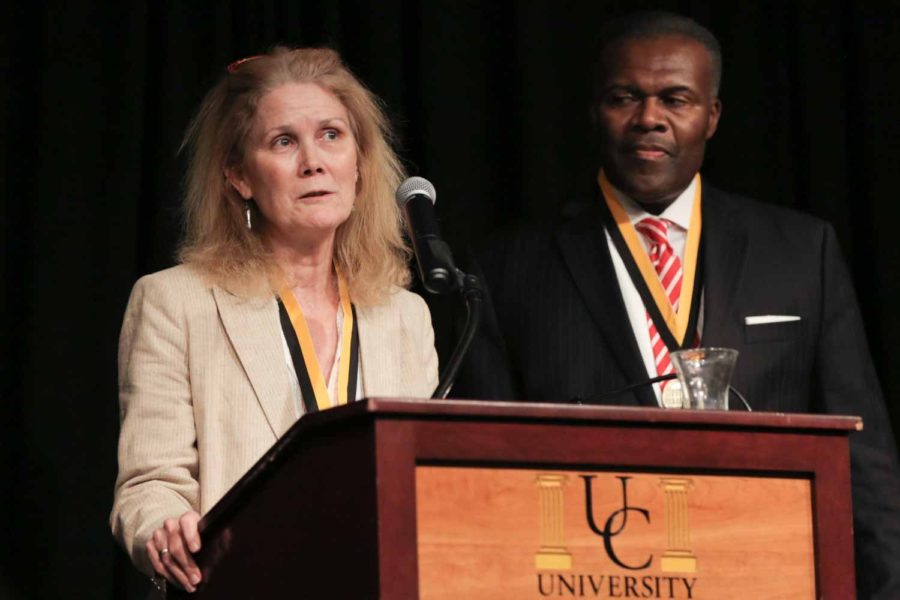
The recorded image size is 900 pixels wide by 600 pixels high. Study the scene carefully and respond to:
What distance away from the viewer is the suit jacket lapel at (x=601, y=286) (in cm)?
281

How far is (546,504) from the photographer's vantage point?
173 cm

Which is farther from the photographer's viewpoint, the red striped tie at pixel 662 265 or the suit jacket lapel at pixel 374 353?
the red striped tie at pixel 662 265

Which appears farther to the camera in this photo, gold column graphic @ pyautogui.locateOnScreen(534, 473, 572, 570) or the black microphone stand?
the black microphone stand

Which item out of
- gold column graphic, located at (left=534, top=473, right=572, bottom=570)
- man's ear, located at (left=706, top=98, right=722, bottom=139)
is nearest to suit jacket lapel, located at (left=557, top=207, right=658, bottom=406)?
man's ear, located at (left=706, top=98, right=722, bottom=139)

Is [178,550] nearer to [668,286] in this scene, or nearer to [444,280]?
[444,280]

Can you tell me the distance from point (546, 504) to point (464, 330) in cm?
34

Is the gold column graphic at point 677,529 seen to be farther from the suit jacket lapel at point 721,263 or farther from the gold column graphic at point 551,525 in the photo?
the suit jacket lapel at point 721,263

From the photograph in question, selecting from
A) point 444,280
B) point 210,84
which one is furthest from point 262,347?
point 210,84

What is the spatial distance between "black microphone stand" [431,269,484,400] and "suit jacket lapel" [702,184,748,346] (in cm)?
89

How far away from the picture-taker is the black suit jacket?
9.21 ft

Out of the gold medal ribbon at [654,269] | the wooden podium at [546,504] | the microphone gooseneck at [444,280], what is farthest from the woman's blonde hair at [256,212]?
the wooden podium at [546,504]

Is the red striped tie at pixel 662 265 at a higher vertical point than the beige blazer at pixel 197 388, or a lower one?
higher

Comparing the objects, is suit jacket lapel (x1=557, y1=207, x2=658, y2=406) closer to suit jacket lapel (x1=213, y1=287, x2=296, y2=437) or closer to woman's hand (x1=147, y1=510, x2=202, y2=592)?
suit jacket lapel (x1=213, y1=287, x2=296, y2=437)

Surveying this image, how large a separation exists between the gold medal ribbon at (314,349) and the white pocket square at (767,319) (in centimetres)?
76
